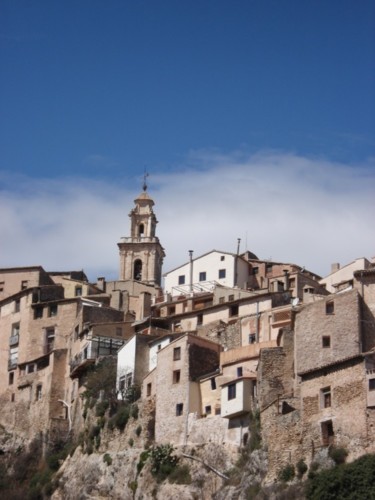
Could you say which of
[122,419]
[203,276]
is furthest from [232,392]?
[203,276]

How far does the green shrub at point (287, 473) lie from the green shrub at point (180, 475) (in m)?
8.22

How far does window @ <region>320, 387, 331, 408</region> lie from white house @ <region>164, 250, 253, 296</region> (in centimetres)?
3944

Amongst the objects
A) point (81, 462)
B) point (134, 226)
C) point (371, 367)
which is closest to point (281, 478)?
point (371, 367)

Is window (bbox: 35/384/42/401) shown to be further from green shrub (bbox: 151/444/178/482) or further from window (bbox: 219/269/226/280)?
green shrub (bbox: 151/444/178/482)

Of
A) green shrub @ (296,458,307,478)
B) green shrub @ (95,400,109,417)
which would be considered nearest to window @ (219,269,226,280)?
green shrub @ (95,400,109,417)

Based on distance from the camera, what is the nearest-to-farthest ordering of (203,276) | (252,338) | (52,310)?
(252,338) < (52,310) < (203,276)

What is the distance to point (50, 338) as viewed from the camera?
100 metres

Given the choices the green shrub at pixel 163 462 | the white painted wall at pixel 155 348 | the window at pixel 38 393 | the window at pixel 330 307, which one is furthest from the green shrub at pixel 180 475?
the window at pixel 38 393

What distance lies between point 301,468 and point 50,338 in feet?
134

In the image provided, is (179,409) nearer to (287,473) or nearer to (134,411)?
(134,411)

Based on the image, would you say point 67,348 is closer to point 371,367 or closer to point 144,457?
point 144,457

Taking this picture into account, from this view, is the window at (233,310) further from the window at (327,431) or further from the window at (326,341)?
the window at (327,431)

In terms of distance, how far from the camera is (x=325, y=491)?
60219 mm

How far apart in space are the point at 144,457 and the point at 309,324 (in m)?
13.3
